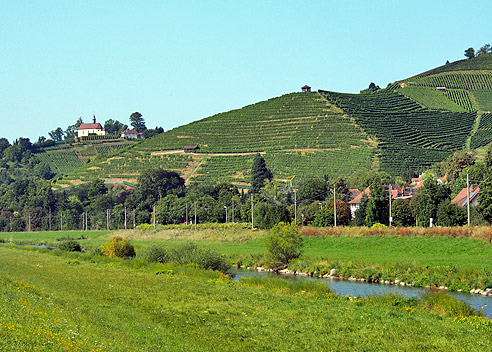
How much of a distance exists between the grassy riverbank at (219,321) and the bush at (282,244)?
73.0ft

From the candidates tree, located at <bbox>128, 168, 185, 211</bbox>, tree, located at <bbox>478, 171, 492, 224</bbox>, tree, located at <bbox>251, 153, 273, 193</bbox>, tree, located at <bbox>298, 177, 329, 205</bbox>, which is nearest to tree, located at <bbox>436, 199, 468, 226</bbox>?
tree, located at <bbox>478, 171, 492, 224</bbox>

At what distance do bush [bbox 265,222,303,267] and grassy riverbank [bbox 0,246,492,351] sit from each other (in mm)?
22260

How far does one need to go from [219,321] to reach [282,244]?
105ft

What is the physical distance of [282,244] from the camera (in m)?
55.3

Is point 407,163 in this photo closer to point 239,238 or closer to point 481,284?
point 239,238

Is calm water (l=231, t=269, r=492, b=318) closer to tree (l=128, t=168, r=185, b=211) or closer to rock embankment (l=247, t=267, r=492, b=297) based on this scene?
rock embankment (l=247, t=267, r=492, b=297)

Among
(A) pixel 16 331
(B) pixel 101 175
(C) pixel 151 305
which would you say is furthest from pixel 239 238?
(B) pixel 101 175

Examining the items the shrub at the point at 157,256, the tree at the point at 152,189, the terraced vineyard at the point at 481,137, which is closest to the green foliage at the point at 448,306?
the shrub at the point at 157,256

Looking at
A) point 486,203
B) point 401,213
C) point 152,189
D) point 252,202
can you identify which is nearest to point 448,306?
point 486,203

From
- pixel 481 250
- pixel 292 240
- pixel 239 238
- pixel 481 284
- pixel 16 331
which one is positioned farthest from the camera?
pixel 239 238

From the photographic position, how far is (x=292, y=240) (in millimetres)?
55750

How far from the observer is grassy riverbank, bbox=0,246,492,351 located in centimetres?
1856

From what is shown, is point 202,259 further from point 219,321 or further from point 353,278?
point 219,321

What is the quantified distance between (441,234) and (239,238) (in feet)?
106
